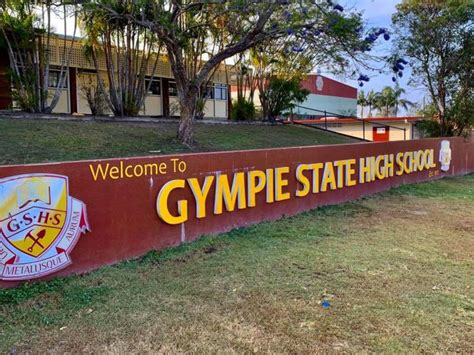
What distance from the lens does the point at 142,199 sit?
525cm

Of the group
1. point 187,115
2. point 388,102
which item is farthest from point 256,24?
point 388,102

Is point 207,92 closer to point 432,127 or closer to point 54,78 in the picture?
point 54,78

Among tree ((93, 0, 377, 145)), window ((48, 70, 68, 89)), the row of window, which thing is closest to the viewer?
tree ((93, 0, 377, 145))

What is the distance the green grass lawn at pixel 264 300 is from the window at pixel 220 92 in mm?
17260

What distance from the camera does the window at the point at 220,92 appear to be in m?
22.8

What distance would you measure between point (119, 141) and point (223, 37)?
5903 mm

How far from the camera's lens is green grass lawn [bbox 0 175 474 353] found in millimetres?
3289

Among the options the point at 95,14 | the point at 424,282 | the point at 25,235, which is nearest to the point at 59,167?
the point at 25,235

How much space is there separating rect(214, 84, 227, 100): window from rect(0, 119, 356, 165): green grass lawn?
27.0 feet

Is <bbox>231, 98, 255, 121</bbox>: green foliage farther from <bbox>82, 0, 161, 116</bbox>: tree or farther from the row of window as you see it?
<bbox>82, 0, 161, 116</bbox>: tree

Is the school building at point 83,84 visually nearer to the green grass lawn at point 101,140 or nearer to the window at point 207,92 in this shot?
the window at point 207,92

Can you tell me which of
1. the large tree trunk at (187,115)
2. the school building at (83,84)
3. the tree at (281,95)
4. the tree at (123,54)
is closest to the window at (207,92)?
the school building at (83,84)

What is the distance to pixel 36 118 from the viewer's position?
11055 millimetres

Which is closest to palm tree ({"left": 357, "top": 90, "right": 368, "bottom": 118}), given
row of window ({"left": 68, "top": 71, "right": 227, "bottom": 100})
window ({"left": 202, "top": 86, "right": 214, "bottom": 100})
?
row of window ({"left": 68, "top": 71, "right": 227, "bottom": 100})
